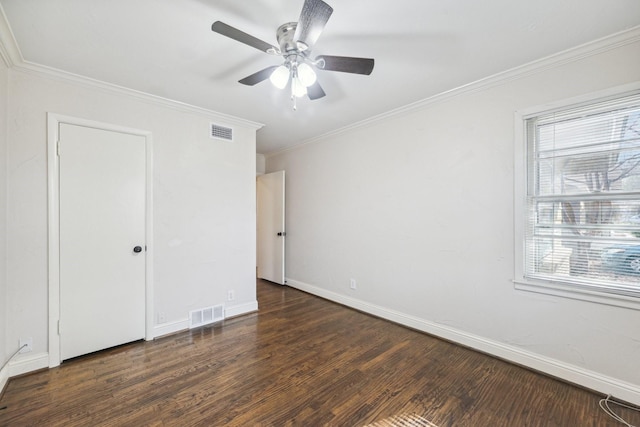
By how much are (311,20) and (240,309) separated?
127 inches

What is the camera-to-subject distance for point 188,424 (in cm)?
170

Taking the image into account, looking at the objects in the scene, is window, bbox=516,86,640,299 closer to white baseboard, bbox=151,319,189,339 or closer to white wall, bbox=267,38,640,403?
white wall, bbox=267,38,640,403

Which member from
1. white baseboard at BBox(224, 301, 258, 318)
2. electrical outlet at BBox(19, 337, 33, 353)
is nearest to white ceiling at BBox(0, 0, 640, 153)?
electrical outlet at BBox(19, 337, 33, 353)

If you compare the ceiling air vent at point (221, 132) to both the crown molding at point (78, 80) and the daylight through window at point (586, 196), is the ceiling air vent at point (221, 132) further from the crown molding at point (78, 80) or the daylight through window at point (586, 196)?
the daylight through window at point (586, 196)

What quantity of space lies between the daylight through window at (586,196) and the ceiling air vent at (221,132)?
3133 mm

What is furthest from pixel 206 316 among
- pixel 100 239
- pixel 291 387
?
pixel 291 387

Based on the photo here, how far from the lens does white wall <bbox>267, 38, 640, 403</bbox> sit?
6.62 ft

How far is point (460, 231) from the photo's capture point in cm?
272

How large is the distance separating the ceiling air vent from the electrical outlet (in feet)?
8.19

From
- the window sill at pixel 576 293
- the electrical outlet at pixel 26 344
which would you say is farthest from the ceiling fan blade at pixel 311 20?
the electrical outlet at pixel 26 344

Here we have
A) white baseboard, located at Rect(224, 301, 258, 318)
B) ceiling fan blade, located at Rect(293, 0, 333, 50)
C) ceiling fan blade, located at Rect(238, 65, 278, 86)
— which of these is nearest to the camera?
ceiling fan blade, located at Rect(293, 0, 333, 50)

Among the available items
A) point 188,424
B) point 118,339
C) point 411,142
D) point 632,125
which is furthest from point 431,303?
point 118,339

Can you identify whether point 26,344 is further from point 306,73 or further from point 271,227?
point 271,227

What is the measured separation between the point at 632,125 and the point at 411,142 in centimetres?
167
